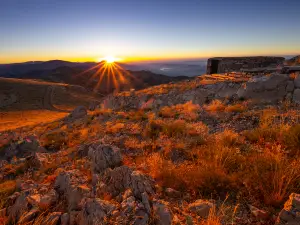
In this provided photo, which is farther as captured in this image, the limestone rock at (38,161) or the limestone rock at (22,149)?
the limestone rock at (22,149)

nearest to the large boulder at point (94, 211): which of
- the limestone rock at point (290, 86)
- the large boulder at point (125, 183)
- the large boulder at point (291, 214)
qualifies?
the large boulder at point (125, 183)

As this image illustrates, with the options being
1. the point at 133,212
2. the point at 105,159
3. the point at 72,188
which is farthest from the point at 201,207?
the point at 105,159

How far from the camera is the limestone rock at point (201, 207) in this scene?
2.57 m

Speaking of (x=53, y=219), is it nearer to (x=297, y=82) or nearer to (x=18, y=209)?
(x=18, y=209)

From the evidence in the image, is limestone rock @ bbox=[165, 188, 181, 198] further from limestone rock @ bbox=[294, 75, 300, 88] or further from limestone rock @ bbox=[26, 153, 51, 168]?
limestone rock @ bbox=[294, 75, 300, 88]

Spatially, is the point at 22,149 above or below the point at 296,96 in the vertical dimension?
Result: below

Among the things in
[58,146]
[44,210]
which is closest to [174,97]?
[58,146]

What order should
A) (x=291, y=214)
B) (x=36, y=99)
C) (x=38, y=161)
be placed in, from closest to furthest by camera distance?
(x=291, y=214), (x=38, y=161), (x=36, y=99)

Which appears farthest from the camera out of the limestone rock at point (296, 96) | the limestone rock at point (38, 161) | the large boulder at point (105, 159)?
the limestone rock at point (296, 96)

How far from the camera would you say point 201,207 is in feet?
8.63

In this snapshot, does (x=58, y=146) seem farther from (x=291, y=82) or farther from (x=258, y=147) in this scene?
(x=291, y=82)

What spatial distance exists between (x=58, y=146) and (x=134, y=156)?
5159 millimetres

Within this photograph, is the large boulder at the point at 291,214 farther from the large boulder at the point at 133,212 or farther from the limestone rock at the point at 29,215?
the limestone rock at the point at 29,215

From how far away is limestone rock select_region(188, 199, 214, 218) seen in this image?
101 inches
